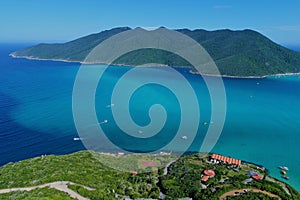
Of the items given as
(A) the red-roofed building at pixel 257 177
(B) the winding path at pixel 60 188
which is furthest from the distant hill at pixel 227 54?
(B) the winding path at pixel 60 188

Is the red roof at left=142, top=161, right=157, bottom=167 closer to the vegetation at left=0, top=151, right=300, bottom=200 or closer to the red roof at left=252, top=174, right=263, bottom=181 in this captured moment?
the vegetation at left=0, top=151, right=300, bottom=200

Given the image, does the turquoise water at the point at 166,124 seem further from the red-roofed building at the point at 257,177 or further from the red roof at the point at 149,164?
the red-roofed building at the point at 257,177

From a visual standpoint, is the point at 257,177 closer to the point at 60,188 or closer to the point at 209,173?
the point at 209,173

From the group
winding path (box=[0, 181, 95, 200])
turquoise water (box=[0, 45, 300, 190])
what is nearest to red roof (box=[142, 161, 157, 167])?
turquoise water (box=[0, 45, 300, 190])

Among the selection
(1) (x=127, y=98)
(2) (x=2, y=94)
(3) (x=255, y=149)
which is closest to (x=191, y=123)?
(3) (x=255, y=149)

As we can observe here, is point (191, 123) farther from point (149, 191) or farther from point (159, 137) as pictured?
point (149, 191)

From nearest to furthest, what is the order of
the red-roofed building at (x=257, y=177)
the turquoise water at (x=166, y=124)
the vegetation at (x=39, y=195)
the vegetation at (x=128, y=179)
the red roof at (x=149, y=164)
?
the vegetation at (x=39, y=195) → the vegetation at (x=128, y=179) → the red-roofed building at (x=257, y=177) → the red roof at (x=149, y=164) → the turquoise water at (x=166, y=124)
